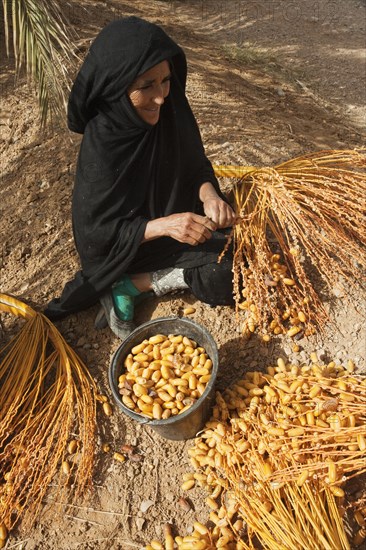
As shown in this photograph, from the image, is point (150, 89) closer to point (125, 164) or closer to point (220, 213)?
point (125, 164)

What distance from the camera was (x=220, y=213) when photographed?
2.38 meters

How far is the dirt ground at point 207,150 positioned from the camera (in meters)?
2.17

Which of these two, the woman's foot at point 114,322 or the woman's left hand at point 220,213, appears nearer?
the woman's left hand at point 220,213

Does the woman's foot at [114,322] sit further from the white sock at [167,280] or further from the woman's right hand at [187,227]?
the woman's right hand at [187,227]

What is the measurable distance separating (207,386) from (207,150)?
6.52 ft

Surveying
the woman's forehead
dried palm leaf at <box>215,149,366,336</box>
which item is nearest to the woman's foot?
dried palm leaf at <box>215,149,366,336</box>

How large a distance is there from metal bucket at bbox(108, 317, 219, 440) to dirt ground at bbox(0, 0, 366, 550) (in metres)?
0.19

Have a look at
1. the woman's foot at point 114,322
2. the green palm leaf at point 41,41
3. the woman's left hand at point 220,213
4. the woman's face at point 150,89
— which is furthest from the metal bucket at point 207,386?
the green palm leaf at point 41,41

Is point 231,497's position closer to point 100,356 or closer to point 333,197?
point 100,356

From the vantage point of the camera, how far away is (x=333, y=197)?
246 cm

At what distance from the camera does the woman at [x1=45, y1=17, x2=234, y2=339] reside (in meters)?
2.07

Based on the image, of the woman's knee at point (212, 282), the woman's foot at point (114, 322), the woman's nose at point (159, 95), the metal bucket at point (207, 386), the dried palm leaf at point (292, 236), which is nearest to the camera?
the metal bucket at point (207, 386)

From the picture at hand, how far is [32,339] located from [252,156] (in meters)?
1.93

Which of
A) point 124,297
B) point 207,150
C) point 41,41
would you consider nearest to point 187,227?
point 124,297
